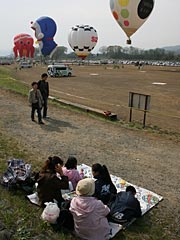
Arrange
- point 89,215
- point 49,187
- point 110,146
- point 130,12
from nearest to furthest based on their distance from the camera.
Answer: point 89,215 < point 49,187 < point 110,146 < point 130,12

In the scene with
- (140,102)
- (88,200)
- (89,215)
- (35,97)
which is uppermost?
(35,97)

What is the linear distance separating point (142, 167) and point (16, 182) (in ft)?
10.5

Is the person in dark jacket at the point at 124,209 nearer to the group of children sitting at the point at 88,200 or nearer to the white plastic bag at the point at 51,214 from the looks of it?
the group of children sitting at the point at 88,200

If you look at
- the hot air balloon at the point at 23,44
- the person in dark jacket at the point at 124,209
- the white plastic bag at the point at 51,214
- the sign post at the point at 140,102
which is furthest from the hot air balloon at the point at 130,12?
the hot air balloon at the point at 23,44

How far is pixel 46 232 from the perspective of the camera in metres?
4.13

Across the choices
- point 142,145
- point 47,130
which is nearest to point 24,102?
point 47,130

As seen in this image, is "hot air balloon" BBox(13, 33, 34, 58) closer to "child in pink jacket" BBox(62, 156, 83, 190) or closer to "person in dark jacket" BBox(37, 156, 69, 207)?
"child in pink jacket" BBox(62, 156, 83, 190)

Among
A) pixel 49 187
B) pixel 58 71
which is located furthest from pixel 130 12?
pixel 49 187

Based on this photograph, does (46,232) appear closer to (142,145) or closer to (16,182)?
(16,182)

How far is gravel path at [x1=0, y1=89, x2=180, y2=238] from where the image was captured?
6.11 metres

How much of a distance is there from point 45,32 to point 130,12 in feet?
59.7

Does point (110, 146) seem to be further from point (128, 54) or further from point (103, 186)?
point (128, 54)

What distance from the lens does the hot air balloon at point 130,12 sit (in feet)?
89.6

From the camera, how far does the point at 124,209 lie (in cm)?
445
